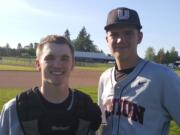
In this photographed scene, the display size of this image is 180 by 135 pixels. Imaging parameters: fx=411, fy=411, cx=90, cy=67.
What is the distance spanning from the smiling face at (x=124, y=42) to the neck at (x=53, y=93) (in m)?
0.69

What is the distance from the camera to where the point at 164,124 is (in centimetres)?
371

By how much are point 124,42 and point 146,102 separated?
61 centimetres

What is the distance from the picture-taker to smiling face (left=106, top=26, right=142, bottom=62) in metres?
3.88

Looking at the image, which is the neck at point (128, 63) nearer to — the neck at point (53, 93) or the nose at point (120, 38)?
the nose at point (120, 38)

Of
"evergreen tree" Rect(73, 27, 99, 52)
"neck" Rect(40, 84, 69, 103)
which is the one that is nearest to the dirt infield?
"neck" Rect(40, 84, 69, 103)

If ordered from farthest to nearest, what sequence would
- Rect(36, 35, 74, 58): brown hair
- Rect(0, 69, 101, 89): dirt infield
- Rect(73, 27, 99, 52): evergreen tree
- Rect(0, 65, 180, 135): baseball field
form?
1. Rect(73, 27, 99, 52): evergreen tree
2. Rect(0, 69, 101, 89): dirt infield
3. Rect(0, 65, 180, 135): baseball field
4. Rect(36, 35, 74, 58): brown hair

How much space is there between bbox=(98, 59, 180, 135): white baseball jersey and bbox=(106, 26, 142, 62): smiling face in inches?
5.3

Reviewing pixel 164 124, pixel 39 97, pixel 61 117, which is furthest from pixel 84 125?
pixel 164 124

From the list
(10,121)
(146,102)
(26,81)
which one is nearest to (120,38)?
(146,102)

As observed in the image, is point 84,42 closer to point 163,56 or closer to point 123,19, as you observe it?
point 163,56

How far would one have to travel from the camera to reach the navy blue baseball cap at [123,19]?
154 inches

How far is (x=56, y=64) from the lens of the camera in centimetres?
346

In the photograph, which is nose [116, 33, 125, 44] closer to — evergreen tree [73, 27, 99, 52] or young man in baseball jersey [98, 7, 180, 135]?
young man in baseball jersey [98, 7, 180, 135]

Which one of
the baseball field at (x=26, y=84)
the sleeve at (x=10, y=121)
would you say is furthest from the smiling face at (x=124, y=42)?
the baseball field at (x=26, y=84)
